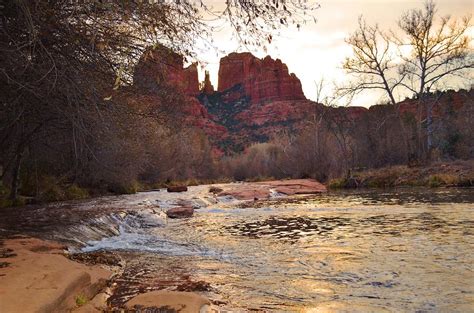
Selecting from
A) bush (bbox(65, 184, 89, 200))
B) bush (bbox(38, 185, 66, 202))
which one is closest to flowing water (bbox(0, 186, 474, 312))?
bush (bbox(38, 185, 66, 202))

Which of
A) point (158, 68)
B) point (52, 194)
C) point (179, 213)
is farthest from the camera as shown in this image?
point (52, 194)

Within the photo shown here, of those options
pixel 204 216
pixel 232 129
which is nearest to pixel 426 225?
pixel 204 216

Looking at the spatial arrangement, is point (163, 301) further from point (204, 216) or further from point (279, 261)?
point (204, 216)

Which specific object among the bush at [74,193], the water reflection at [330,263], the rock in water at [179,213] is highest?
the bush at [74,193]

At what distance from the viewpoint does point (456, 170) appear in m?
24.2

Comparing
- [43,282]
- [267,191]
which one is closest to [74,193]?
[267,191]

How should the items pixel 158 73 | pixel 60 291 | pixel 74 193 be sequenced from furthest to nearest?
pixel 74 193 → pixel 158 73 → pixel 60 291

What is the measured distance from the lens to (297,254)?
7941 millimetres

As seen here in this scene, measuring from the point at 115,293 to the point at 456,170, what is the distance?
23.2 metres

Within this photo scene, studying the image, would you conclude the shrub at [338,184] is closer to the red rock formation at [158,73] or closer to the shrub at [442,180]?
the shrub at [442,180]

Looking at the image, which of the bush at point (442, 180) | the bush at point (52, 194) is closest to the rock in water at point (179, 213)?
the bush at point (52, 194)

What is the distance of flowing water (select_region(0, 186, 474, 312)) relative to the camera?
5.30m

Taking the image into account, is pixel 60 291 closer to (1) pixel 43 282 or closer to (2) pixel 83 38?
(1) pixel 43 282

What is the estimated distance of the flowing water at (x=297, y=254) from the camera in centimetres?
530
